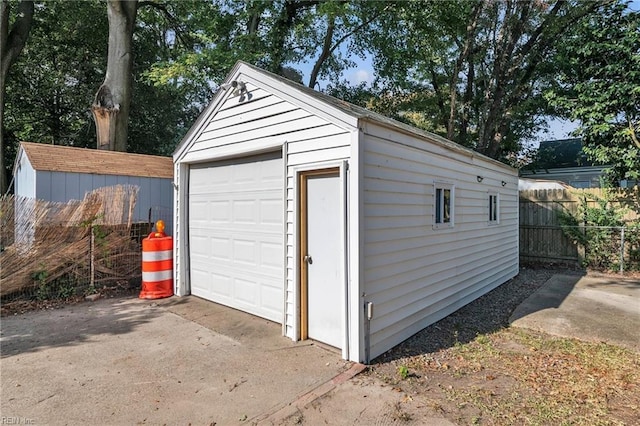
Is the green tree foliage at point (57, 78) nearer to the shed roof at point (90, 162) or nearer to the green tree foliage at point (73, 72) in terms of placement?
the green tree foliage at point (73, 72)

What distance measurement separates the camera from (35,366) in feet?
11.7

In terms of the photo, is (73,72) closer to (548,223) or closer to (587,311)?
(548,223)

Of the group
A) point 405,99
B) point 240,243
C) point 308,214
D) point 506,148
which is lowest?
point 240,243

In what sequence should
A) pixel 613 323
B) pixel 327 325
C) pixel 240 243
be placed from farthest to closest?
pixel 240 243 < pixel 613 323 < pixel 327 325

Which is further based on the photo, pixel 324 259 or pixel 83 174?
pixel 83 174

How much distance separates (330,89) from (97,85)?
412 inches

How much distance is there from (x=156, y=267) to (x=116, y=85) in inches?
273

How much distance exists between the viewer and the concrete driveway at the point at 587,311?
4605mm

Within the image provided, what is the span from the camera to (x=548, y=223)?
33.3ft

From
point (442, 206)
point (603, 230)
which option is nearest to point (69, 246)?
point (442, 206)

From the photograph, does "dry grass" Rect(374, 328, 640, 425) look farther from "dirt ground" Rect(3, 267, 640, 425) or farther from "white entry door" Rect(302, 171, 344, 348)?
"white entry door" Rect(302, 171, 344, 348)

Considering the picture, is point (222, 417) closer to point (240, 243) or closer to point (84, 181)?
point (240, 243)

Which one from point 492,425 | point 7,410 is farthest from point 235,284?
point 492,425

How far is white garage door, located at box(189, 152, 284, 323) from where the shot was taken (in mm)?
4879
